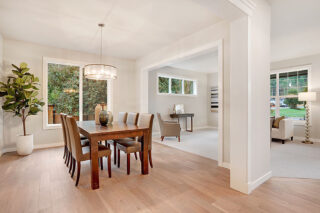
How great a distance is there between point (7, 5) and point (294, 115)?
7693 millimetres

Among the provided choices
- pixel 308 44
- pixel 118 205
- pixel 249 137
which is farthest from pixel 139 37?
pixel 308 44

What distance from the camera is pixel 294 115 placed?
559cm

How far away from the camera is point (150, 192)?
2131 millimetres

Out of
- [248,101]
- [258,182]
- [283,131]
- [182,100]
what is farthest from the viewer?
[182,100]

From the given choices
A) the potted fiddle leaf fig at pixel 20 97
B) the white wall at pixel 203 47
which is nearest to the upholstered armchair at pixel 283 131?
the white wall at pixel 203 47

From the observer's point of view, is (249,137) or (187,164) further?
(187,164)

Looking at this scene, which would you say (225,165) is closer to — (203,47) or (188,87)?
(203,47)

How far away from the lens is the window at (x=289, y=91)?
5.40 metres

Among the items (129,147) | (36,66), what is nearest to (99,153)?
(129,147)

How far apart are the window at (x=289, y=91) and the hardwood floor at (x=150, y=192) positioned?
4.04 metres

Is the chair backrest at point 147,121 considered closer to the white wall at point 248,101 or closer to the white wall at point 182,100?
the white wall at point 248,101

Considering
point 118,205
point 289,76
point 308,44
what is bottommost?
point 118,205

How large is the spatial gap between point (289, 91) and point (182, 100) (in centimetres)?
373

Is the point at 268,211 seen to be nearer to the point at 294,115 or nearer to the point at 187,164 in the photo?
the point at 187,164
